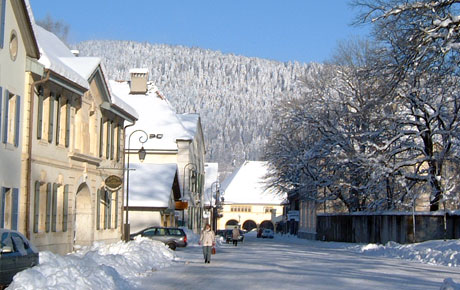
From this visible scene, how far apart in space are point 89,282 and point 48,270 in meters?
0.88

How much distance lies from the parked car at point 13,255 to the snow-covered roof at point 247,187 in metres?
126

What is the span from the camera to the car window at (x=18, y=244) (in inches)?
625

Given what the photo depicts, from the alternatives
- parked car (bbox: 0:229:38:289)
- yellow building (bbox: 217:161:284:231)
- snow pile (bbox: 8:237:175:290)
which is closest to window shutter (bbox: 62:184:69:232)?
snow pile (bbox: 8:237:175:290)

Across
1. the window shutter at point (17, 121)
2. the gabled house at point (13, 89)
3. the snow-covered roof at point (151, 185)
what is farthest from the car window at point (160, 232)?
the window shutter at point (17, 121)

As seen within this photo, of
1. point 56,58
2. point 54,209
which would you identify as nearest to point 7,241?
point 54,209

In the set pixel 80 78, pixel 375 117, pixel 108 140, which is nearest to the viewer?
pixel 80 78

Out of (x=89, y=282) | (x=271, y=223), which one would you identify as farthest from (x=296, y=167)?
(x=271, y=223)

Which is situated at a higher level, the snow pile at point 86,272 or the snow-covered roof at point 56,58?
the snow-covered roof at point 56,58

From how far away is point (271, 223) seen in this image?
144m

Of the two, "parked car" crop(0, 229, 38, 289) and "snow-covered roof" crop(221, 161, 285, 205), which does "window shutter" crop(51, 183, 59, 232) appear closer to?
"parked car" crop(0, 229, 38, 289)

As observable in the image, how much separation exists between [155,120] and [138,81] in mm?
6138

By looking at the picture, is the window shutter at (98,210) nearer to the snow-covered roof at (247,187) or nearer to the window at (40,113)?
the window at (40,113)

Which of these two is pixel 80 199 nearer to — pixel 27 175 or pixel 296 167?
pixel 27 175

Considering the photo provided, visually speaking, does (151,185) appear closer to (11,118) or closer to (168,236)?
(168,236)
